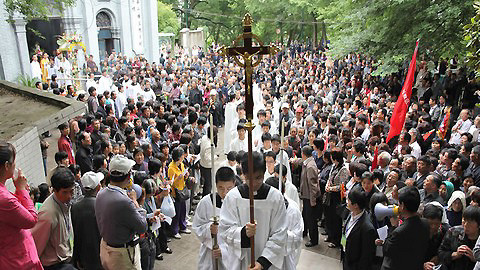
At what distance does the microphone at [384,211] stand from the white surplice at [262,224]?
71.0 inches

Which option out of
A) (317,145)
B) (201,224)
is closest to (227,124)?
(317,145)

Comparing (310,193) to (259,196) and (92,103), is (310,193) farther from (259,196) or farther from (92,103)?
(92,103)

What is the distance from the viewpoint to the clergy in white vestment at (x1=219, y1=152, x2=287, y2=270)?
3.87 m

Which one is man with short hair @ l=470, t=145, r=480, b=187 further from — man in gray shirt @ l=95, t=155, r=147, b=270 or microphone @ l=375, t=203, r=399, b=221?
man in gray shirt @ l=95, t=155, r=147, b=270

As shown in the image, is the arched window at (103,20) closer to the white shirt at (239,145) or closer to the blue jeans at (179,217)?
the white shirt at (239,145)

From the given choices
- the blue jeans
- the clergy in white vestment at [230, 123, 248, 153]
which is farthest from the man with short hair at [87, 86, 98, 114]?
the blue jeans

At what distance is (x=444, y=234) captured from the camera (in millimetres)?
4797

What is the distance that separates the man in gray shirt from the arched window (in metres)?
22.2

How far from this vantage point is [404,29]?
12.1 meters

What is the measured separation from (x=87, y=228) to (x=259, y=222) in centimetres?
183

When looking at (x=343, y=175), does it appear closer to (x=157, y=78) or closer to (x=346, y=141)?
(x=346, y=141)

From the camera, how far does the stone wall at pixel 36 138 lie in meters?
6.81

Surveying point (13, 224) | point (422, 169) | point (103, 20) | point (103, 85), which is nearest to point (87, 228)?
point (13, 224)

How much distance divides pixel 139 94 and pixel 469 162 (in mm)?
10866
